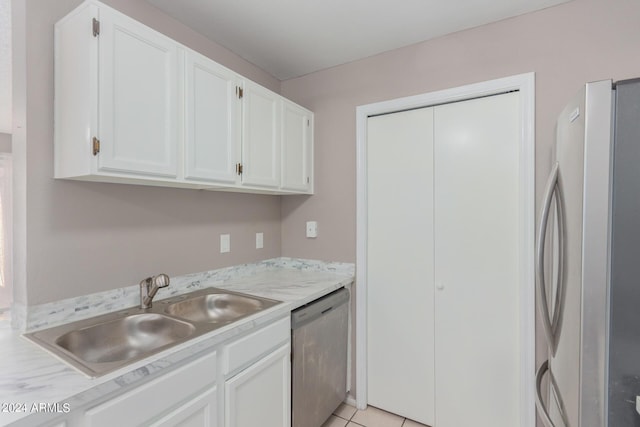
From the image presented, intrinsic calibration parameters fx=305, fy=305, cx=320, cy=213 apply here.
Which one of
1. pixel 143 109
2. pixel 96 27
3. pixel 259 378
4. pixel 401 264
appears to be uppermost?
pixel 96 27

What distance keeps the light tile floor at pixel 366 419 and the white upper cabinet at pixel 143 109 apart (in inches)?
65.6

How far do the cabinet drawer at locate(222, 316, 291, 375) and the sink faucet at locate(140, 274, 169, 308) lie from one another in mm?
481

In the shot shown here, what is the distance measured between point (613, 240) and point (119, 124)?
1741 millimetres

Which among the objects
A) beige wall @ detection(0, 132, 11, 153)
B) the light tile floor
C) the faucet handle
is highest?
beige wall @ detection(0, 132, 11, 153)

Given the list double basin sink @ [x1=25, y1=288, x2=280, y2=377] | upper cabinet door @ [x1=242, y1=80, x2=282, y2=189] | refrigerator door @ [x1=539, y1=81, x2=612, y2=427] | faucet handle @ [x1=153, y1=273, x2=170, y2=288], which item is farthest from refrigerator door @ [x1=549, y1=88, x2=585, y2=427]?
faucet handle @ [x1=153, y1=273, x2=170, y2=288]

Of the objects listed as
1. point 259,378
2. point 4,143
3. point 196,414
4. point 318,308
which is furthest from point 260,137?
point 4,143

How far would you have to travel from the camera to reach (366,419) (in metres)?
2.08

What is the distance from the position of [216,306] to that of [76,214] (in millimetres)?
835

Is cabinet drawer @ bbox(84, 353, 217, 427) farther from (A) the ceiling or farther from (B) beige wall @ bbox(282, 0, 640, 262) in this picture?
(A) the ceiling

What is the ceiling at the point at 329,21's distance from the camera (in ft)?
5.44

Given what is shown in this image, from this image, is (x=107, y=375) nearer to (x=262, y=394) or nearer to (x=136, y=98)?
(x=262, y=394)

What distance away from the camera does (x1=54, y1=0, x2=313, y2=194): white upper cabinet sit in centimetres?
116

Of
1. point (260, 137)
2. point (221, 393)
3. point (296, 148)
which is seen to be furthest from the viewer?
point (296, 148)

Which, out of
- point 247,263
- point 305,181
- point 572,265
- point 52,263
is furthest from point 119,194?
point 572,265
